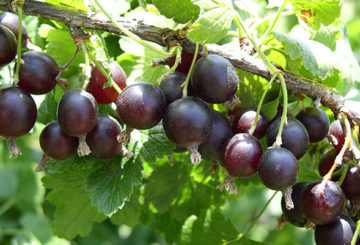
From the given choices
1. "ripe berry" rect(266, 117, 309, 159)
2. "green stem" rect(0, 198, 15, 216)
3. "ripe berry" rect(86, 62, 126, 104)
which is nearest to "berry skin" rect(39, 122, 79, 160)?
"ripe berry" rect(86, 62, 126, 104)

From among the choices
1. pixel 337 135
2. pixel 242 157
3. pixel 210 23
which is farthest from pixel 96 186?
pixel 337 135

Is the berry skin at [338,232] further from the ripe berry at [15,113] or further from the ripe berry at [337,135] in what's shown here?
the ripe berry at [15,113]

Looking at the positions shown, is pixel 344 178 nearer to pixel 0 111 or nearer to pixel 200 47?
pixel 200 47

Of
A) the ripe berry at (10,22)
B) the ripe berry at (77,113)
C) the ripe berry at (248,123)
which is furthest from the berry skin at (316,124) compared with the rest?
the ripe berry at (10,22)

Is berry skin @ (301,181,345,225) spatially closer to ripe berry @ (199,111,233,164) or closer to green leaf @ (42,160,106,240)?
ripe berry @ (199,111,233,164)

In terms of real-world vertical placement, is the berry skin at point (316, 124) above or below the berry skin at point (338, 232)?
above

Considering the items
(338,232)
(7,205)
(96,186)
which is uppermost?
(338,232)

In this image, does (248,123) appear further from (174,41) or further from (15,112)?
(15,112)
